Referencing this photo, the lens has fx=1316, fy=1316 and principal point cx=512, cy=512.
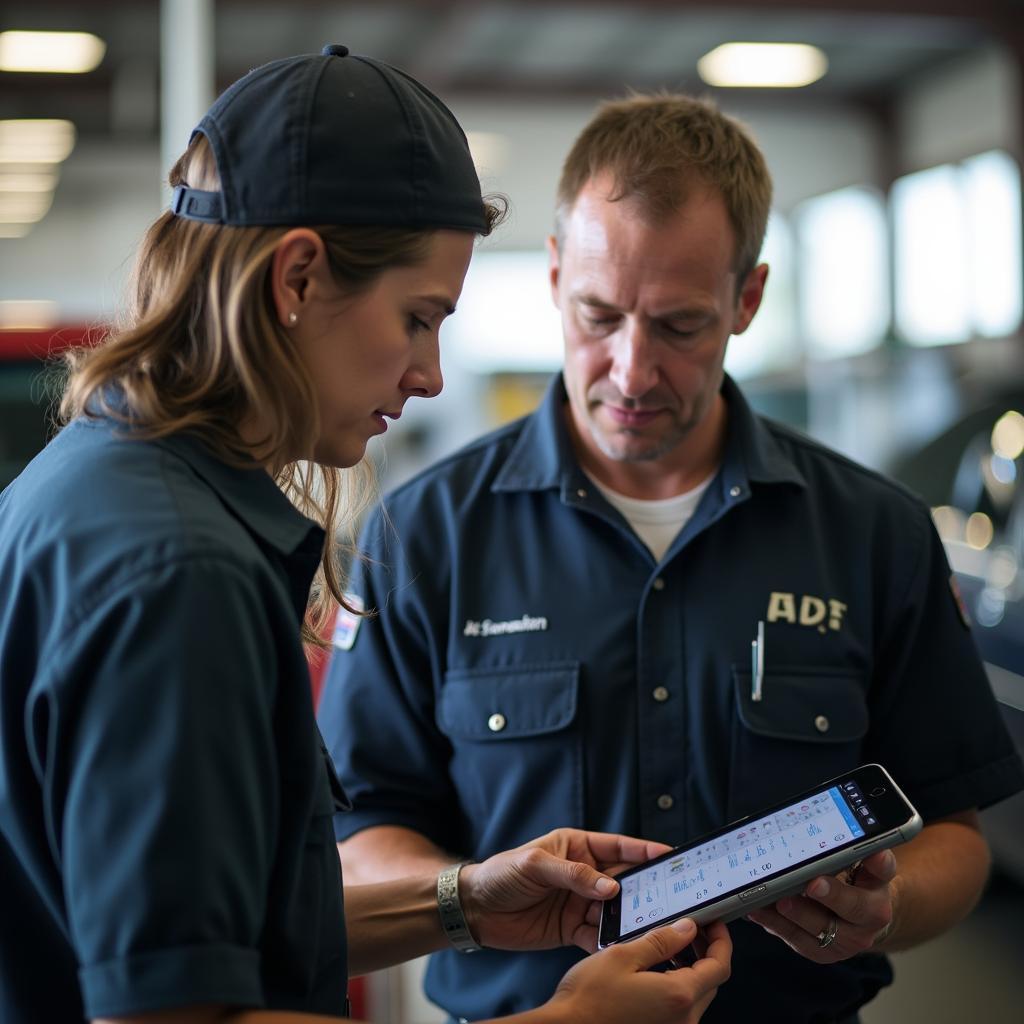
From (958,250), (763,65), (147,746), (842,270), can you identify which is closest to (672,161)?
(147,746)

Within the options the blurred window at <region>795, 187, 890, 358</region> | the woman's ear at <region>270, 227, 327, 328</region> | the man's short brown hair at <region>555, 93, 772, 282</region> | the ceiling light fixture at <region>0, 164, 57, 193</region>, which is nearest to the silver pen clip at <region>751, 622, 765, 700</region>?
the man's short brown hair at <region>555, 93, 772, 282</region>

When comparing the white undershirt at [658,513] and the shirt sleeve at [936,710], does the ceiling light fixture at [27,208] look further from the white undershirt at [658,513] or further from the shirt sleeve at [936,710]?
the shirt sleeve at [936,710]

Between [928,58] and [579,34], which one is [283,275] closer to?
[579,34]

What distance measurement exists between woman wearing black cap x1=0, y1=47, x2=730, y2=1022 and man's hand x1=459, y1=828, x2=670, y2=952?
0.73 ft

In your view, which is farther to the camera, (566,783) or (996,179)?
(996,179)

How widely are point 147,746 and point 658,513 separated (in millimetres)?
1039

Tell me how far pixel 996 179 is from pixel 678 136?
31.7 ft

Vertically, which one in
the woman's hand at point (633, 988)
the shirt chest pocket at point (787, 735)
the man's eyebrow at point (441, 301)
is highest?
the man's eyebrow at point (441, 301)

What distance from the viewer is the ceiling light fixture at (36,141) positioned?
403 inches

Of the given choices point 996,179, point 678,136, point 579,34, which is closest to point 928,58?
point 996,179

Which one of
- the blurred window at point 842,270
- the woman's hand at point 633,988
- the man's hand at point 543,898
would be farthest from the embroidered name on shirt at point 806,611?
the blurred window at point 842,270

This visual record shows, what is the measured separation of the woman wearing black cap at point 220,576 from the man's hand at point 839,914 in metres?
0.16

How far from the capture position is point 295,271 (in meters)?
1.05

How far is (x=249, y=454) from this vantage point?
3.49 feet
